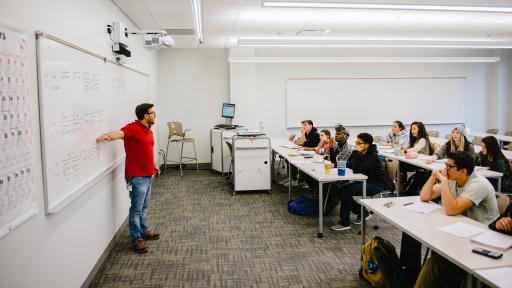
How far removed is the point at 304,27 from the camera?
21.9 feet

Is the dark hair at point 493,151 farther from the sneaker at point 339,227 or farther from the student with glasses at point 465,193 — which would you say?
the student with glasses at point 465,193

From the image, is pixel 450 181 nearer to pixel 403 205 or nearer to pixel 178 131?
pixel 403 205

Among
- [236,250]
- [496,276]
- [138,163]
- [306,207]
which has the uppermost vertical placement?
[138,163]

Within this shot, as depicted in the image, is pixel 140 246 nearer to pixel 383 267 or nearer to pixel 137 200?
pixel 137 200

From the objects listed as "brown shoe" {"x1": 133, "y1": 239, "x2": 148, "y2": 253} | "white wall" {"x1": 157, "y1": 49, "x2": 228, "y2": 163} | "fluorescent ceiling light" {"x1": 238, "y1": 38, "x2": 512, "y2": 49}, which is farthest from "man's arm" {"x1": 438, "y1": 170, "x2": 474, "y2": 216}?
"white wall" {"x1": 157, "y1": 49, "x2": 228, "y2": 163}

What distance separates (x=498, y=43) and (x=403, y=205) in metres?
6.06

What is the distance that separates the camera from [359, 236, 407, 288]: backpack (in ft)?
10.1

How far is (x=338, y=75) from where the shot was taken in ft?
31.1

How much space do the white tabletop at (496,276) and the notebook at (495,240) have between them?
26 cm

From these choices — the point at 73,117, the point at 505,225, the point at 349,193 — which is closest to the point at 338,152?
→ the point at 349,193

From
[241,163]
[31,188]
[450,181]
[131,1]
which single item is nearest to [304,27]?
[241,163]

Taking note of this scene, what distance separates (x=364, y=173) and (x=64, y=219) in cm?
337

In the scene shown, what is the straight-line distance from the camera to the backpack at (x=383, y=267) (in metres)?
3.07

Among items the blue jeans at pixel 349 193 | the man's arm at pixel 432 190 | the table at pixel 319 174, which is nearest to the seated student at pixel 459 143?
the blue jeans at pixel 349 193
